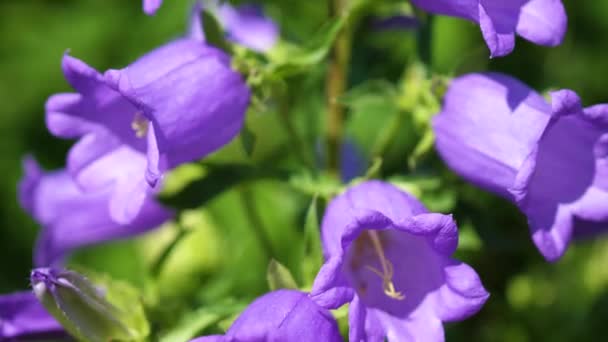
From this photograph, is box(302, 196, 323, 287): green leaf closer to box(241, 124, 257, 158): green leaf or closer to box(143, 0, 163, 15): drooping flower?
box(241, 124, 257, 158): green leaf

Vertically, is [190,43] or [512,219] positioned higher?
[190,43]

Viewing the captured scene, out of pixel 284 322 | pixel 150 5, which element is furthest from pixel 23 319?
pixel 150 5

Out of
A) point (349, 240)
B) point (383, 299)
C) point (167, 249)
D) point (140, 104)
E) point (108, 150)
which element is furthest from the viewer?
point (167, 249)

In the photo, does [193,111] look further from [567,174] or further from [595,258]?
[595,258]

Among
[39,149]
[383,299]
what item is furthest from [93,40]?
[383,299]

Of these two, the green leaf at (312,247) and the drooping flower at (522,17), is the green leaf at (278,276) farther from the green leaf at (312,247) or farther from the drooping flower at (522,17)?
the drooping flower at (522,17)

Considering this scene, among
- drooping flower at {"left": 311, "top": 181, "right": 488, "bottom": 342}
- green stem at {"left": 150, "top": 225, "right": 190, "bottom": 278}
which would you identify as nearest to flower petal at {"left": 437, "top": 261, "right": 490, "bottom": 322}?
drooping flower at {"left": 311, "top": 181, "right": 488, "bottom": 342}

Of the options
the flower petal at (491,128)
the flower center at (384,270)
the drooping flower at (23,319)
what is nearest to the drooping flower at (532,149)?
the flower petal at (491,128)
